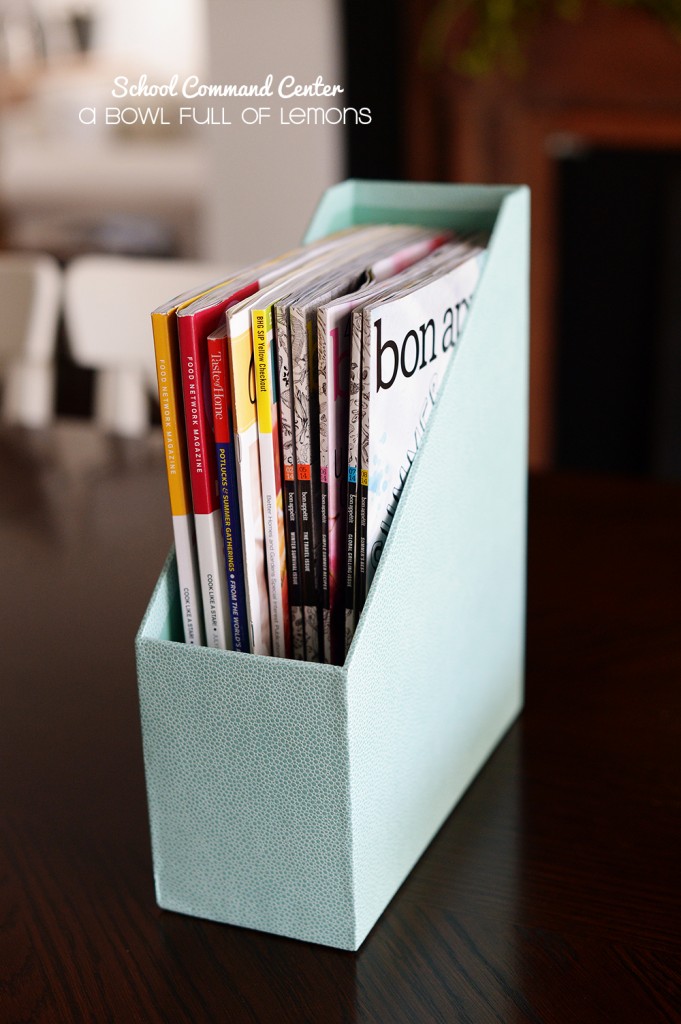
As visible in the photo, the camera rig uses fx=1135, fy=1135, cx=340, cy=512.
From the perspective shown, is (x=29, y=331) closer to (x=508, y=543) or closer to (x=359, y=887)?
(x=508, y=543)

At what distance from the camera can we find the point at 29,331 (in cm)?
146

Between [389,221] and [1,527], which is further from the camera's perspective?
A: [1,527]

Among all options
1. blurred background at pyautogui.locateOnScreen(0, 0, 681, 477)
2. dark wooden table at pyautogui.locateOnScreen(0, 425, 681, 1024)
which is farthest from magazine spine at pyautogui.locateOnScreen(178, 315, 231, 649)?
blurred background at pyautogui.locateOnScreen(0, 0, 681, 477)

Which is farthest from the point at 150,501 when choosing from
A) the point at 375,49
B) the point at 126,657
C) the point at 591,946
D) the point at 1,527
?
the point at 375,49

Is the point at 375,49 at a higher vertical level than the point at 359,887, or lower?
higher

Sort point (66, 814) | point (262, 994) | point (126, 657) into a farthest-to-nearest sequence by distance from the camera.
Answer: point (126, 657) < point (66, 814) < point (262, 994)

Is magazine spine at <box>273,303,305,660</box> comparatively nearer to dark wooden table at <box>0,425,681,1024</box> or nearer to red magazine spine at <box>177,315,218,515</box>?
red magazine spine at <box>177,315,218,515</box>

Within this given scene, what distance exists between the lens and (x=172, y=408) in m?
0.51

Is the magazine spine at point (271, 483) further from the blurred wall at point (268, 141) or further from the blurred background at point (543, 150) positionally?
the blurred wall at point (268, 141)

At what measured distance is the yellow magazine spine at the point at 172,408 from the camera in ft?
1.62

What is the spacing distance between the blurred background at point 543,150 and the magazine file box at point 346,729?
75.6 inches

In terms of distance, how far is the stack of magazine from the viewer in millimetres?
499

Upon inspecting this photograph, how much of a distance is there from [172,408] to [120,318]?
0.97 meters

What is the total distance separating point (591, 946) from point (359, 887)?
0.37 feet
